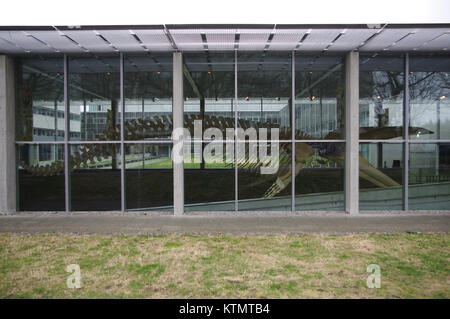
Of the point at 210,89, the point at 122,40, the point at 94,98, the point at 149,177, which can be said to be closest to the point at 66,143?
the point at 94,98

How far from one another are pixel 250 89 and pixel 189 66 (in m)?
2.10

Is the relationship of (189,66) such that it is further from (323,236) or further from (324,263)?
(324,263)

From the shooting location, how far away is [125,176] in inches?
376

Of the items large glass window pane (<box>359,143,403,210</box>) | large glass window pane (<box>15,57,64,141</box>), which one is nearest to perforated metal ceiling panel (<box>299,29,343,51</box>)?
large glass window pane (<box>359,143,403,210</box>)

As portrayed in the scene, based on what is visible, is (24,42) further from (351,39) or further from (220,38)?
(351,39)

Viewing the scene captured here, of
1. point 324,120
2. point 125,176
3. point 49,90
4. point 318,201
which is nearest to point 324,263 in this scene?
point 318,201

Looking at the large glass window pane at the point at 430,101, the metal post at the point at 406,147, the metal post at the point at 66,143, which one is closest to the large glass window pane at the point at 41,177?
the metal post at the point at 66,143

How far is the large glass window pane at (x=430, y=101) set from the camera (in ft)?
31.6

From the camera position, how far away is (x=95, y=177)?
9.73 metres

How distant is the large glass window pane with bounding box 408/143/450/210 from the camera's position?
9633 millimetres

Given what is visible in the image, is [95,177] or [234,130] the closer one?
[234,130]

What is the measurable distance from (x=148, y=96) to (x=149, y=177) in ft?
8.74

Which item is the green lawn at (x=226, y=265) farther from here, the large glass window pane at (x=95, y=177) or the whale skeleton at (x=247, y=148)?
the whale skeleton at (x=247, y=148)

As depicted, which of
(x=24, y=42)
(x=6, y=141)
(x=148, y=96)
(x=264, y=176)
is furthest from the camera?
(x=264, y=176)
